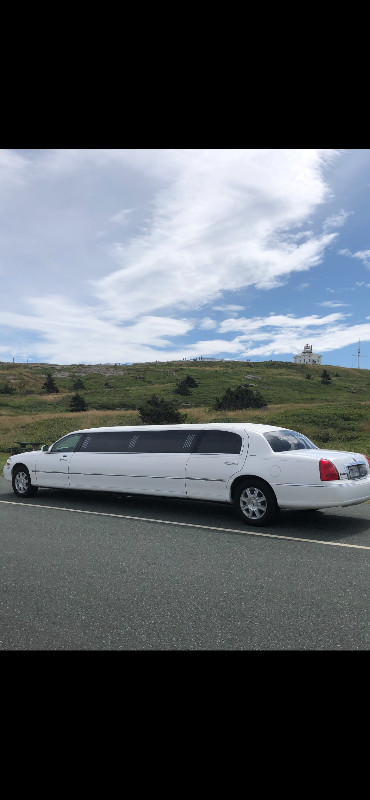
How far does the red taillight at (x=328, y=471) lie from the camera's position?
729 cm

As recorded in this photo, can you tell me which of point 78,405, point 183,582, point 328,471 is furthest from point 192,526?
point 78,405

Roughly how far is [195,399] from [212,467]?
1955 inches

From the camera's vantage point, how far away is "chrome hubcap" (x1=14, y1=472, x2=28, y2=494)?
10.8 m

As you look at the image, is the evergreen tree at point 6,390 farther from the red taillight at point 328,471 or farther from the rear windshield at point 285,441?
the red taillight at point 328,471

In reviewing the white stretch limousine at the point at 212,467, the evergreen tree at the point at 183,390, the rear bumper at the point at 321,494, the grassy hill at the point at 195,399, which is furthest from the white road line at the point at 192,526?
the evergreen tree at the point at 183,390

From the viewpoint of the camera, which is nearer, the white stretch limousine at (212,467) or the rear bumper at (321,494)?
the rear bumper at (321,494)

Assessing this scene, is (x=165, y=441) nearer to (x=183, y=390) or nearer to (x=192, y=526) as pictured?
(x=192, y=526)

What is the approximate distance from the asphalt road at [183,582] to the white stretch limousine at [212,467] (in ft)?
1.60

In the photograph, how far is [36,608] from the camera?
14.4 ft

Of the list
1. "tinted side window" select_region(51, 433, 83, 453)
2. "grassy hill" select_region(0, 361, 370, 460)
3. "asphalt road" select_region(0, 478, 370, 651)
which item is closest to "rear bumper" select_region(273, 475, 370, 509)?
"asphalt road" select_region(0, 478, 370, 651)

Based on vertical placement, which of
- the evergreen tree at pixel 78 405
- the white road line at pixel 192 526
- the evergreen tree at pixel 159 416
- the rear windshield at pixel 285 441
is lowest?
the white road line at pixel 192 526

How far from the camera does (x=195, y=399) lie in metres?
57.9
